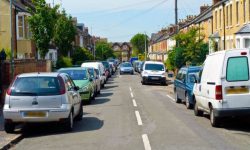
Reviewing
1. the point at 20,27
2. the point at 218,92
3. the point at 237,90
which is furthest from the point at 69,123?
the point at 20,27

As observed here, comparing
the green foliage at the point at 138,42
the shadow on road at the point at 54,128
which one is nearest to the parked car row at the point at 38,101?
the shadow on road at the point at 54,128

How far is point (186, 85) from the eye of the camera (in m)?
21.8

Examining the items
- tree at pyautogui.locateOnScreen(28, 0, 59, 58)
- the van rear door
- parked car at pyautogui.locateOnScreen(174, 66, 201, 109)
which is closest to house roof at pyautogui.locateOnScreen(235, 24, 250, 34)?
parked car at pyautogui.locateOnScreen(174, 66, 201, 109)

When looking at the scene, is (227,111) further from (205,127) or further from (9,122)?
(9,122)

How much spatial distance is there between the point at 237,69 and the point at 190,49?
95.2ft

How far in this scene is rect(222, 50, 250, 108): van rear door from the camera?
14.1 meters

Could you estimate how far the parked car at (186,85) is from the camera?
20875 mm

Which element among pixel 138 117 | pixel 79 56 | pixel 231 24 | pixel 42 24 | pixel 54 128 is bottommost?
pixel 54 128

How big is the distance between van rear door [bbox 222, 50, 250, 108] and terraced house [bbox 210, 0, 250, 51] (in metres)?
22.6

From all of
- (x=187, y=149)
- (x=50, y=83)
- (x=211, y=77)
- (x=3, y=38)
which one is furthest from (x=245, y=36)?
(x=187, y=149)

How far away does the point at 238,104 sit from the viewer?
14094mm

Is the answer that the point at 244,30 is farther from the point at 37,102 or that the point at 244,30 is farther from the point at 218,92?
the point at 37,102

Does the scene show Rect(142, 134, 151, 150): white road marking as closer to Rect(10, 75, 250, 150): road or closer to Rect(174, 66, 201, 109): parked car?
Rect(10, 75, 250, 150): road

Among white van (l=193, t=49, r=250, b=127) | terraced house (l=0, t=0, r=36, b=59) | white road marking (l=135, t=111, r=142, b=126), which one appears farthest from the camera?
terraced house (l=0, t=0, r=36, b=59)
